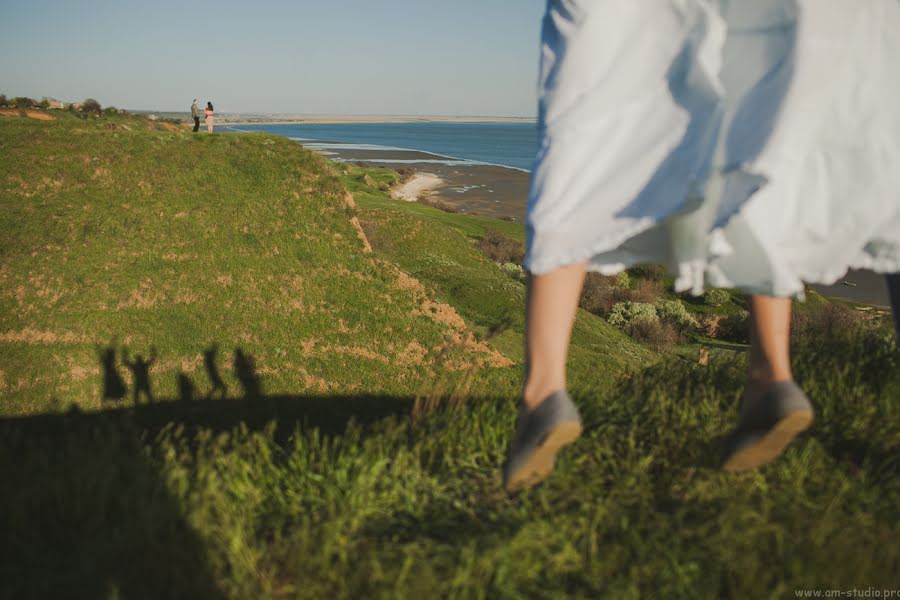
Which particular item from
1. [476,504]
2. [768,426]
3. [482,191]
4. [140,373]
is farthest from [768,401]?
[482,191]

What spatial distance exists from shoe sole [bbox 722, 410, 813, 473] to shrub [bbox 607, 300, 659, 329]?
27.3 meters

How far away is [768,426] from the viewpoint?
1.93m

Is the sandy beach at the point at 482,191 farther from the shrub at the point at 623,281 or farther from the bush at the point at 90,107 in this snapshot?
the bush at the point at 90,107

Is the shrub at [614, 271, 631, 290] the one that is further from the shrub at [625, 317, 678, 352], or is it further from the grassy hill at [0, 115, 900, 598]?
the grassy hill at [0, 115, 900, 598]

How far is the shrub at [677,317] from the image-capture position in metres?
30.1

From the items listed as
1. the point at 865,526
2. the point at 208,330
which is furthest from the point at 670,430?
the point at 208,330

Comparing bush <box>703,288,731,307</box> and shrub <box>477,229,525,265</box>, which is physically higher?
shrub <box>477,229,525,265</box>

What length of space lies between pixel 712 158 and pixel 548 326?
0.66 m

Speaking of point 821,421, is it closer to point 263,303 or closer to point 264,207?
point 263,303

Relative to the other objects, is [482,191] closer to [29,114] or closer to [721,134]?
[29,114]

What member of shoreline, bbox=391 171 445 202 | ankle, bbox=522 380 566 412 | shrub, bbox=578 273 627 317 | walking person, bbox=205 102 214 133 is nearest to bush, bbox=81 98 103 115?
walking person, bbox=205 102 214 133

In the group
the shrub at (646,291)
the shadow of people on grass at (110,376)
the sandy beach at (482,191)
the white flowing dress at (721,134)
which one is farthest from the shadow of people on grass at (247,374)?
the sandy beach at (482,191)

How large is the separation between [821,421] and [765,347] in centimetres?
79

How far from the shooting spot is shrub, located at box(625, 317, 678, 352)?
2661 centimetres
